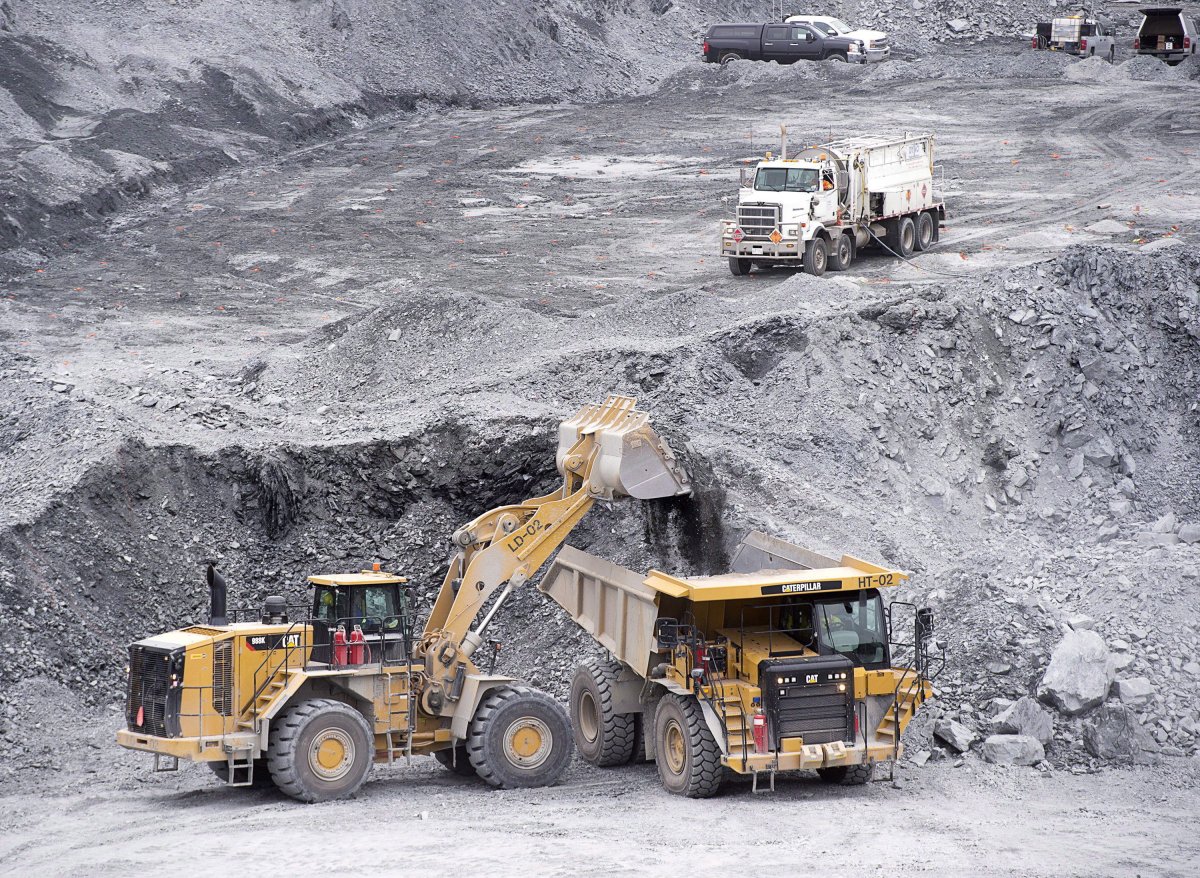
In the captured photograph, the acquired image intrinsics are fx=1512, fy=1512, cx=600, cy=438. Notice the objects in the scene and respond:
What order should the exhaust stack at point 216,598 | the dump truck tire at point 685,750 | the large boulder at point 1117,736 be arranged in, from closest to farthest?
the dump truck tire at point 685,750 → the large boulder at point 1117,736 → the exhaust stack at point 216,598

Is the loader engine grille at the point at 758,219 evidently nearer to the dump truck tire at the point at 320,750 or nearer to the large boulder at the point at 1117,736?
the large boulder at the point at 1117,736

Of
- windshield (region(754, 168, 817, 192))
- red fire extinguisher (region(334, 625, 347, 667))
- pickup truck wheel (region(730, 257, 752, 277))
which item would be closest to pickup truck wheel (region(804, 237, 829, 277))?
windshield (region(754, 168, 817, 192))

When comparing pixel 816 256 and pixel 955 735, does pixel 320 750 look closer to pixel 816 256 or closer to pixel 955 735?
pixel 955 735

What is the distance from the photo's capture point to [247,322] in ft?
87.7

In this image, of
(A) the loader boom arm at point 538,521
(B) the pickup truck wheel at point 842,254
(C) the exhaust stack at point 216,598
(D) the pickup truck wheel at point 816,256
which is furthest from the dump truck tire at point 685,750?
(B) the pickup truck wheel at point 842,254

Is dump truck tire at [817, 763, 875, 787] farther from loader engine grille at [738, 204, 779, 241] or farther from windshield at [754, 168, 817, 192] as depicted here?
windshield at [754, 168, 817, 192]

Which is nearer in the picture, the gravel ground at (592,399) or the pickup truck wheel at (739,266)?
the gravel ground at (592,399)

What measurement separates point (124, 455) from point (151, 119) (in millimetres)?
21565

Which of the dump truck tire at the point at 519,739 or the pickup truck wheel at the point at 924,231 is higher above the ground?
the pickup truck wheel at the point at 924,231

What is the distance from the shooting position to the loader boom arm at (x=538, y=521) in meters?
14.2

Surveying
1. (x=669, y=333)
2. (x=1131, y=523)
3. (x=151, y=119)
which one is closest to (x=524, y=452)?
(x=669, y=333)

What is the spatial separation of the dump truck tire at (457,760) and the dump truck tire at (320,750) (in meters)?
1.30

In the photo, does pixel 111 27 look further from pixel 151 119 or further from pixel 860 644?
pixel 860 644

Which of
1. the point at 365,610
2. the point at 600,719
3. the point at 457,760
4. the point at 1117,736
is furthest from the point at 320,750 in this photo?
the point at 1117,736
